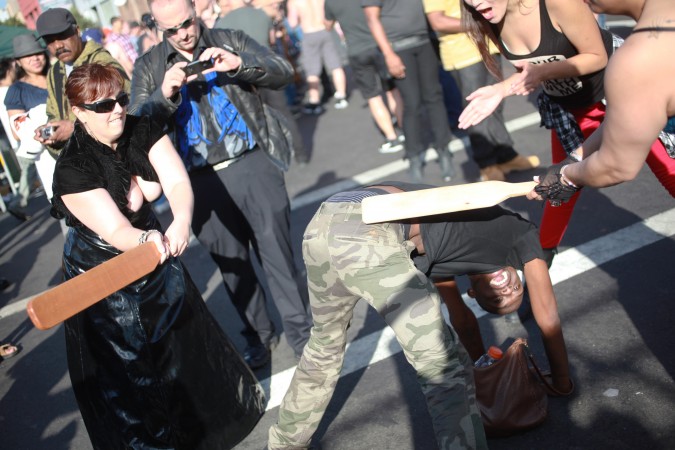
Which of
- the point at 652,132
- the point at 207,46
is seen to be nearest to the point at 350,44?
the point at 207,46

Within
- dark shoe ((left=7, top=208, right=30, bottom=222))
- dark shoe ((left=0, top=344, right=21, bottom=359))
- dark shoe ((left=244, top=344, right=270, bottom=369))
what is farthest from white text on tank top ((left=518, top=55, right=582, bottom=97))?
dark shoe ((left=7, top=208, right=30, bottom=222))

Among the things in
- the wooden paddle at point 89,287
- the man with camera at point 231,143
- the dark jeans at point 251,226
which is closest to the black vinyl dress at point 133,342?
the wooden paddle at point 89,287

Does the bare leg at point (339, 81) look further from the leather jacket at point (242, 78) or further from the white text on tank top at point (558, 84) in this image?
the white text on tank top at point (558, 84)

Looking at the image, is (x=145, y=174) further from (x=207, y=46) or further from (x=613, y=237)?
(x=613, y=237)

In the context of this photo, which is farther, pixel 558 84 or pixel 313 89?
pixel 313 89

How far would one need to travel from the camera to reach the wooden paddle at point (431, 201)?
2.65 metres

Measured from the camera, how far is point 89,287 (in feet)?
8.90

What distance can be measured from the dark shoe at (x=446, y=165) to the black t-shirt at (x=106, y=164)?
342 cm

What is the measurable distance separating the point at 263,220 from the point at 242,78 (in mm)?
784

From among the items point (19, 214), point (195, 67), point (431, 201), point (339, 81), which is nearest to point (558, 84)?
point (431, 201)

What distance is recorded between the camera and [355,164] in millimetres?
7746

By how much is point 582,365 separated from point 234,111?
7.28 feet

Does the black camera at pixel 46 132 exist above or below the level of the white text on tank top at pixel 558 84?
above

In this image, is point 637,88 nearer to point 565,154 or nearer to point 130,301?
point 565,154
